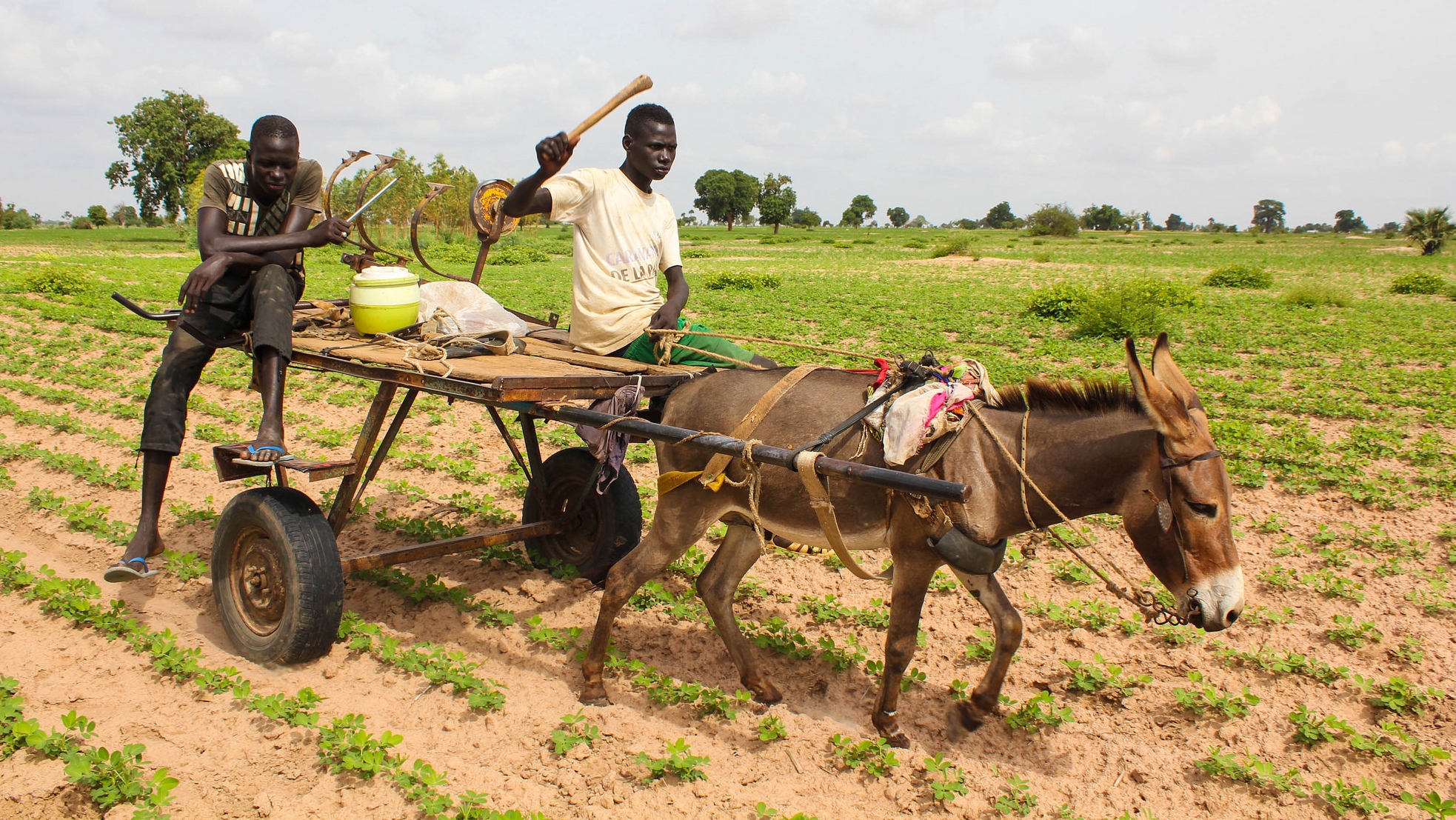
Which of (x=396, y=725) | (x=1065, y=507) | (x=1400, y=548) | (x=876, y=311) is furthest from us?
(x=876, y=311)

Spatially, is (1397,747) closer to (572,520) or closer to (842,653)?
(842,653)

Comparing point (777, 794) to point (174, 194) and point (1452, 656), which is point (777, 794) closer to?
Result: point (1452, 656)

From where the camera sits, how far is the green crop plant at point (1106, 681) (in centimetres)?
468

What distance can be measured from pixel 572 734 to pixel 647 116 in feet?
11.0

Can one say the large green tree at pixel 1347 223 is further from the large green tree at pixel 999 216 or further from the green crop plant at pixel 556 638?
the green crop plant at pixel 556 638

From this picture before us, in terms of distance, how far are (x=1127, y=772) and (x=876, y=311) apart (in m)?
14.9

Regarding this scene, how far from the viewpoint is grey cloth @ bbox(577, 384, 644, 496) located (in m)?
4.48

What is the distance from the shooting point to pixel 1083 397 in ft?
12.8

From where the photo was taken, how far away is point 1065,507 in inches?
152

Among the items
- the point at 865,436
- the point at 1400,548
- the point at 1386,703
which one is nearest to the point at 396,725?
the point at 865,436

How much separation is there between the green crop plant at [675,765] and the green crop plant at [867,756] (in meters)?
0.66

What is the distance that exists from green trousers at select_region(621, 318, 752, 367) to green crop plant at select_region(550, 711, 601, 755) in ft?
6.57

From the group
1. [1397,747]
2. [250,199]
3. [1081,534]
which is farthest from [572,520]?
[1397,747]

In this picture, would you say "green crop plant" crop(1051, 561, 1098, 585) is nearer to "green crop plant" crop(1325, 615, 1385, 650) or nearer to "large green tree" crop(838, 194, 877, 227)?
"green crop plant" crop(1325, 615, 1385, 650)
